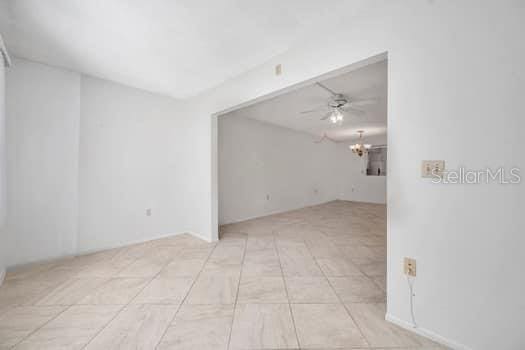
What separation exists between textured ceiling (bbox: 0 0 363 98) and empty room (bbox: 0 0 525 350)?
0.02 meters

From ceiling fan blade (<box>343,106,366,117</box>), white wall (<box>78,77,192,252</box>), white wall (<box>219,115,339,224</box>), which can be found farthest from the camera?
white wall (<box>219,115,339,224</box>)

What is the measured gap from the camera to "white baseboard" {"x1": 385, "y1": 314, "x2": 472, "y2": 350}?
1255mm

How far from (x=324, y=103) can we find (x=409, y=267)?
10.2 ft

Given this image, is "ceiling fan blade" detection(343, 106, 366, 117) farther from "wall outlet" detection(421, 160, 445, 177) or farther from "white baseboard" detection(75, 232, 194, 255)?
"white baseboard" detection(75, 232, 194, 255)

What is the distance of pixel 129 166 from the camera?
3223mm

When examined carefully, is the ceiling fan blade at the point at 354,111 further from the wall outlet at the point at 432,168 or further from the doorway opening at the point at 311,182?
the wall outlet at the point at 432,168

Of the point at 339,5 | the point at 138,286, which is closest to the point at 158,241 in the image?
the point at 138,286

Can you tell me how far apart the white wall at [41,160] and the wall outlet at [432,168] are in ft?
12.9

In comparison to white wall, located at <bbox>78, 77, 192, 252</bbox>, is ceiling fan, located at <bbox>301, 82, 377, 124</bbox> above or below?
above

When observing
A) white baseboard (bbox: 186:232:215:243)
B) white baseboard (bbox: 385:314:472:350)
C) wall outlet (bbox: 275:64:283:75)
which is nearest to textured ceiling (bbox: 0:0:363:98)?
wall outlet (bbox: 275:64:283:75)

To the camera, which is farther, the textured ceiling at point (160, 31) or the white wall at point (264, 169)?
the white wall at point (264, 169)

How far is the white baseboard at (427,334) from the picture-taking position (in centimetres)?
125

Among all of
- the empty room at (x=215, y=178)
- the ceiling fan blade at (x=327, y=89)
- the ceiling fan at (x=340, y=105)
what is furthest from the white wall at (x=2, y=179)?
the ceiling fan at (x=340, y=105)

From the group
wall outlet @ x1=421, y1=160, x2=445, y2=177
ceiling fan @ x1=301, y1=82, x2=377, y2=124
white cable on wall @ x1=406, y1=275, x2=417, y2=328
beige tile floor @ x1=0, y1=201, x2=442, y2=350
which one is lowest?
beige tile floor @ x1=0, y1=201, x2=442, y2=350
